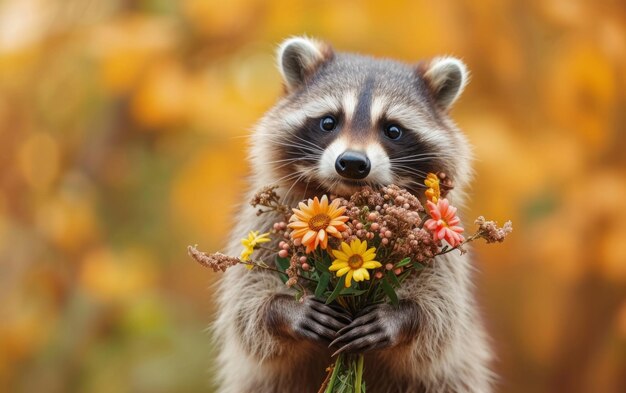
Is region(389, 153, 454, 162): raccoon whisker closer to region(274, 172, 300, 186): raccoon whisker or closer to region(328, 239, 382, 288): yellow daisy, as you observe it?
region(274, 172, 300, 186): raccoon whisker

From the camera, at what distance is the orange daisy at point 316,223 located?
2.40 m

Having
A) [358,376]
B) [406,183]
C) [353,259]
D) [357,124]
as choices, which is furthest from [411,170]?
[358,376]

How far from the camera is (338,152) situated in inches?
109

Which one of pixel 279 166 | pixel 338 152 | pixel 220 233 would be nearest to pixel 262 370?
pixel 279 166

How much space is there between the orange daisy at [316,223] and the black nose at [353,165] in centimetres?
24

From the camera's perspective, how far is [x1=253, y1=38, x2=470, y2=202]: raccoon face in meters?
2.83

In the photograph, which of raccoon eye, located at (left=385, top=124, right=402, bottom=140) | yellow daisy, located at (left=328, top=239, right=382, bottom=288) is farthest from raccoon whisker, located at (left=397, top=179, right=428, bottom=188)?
yellow daisy, located at (left=328, top=239, right=382, bottom=288)

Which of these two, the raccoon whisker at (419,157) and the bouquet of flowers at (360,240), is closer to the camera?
the bouquet of flowers at (360,240)

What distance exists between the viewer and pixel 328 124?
3029 mm

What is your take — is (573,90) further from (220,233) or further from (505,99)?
(220,233)

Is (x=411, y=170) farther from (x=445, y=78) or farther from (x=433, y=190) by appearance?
(x=445, y=78)

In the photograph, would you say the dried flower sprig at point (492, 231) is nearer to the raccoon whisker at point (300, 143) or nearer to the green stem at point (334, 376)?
the green stem at point (334, 376)

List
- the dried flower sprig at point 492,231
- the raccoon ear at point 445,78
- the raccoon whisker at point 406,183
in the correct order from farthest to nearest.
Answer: the raccoon ear at point 445,78
the raccoon whisker at point 406,183
the dried flower sprig at point 492,231

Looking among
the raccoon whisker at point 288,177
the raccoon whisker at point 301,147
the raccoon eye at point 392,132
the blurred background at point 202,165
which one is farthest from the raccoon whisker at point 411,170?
the blurred background at point 202,165
